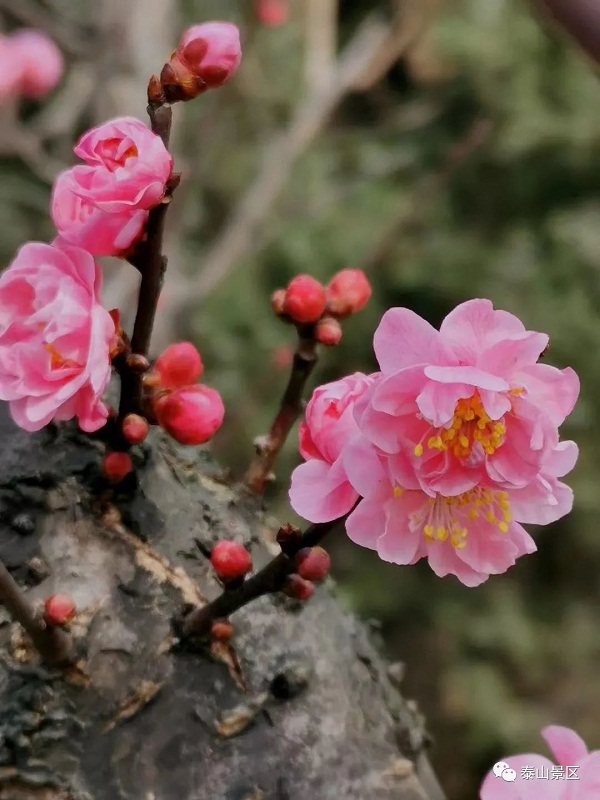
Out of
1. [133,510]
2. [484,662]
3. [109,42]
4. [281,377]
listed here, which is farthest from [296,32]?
→ [133,510]

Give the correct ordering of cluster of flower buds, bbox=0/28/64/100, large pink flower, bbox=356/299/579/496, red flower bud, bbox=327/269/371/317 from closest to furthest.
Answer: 1. large pink flower, bbox=356/299/579/496
2. red flower bud, bbox=327/269/371/317
3. cluster of flower buds, bbox=0/28/64/100

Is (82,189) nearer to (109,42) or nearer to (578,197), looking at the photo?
(109,42)

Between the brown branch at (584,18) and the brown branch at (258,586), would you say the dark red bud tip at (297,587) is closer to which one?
the brown branch at (258,586)

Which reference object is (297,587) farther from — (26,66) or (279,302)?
(26,66)

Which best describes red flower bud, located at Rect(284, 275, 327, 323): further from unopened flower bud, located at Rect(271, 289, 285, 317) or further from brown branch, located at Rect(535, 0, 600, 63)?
brown branch, located at Rect(535, 0, 600, 63)

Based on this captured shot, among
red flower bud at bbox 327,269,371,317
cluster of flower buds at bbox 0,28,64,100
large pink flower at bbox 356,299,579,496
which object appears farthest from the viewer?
cluster of flower buds at bbox 0,28,64,100

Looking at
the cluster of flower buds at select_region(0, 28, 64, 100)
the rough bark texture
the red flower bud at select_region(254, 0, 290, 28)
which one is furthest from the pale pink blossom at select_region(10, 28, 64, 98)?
the rough bark texture
